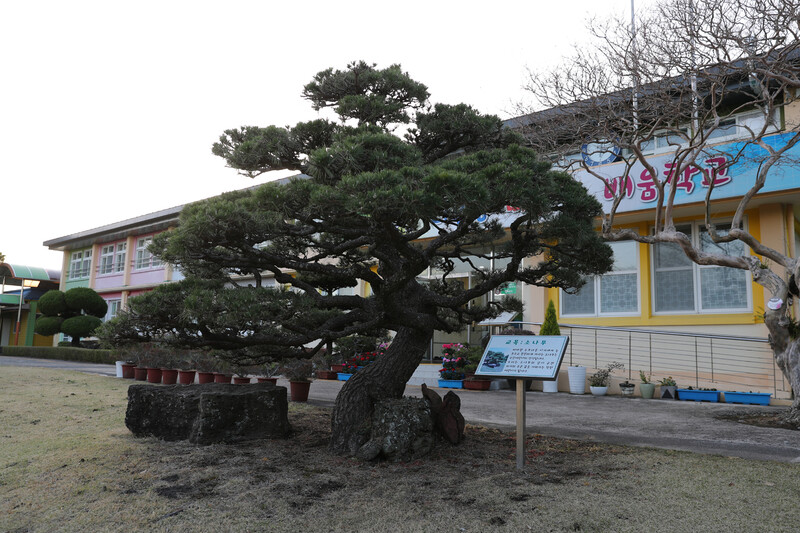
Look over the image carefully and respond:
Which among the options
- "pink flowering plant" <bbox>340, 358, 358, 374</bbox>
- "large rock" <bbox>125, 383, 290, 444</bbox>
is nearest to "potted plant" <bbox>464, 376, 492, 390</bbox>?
"pink flowering plant" <bbox>340, 358, 358, 374</bbox>

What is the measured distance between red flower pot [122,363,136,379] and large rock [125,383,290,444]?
288 inches

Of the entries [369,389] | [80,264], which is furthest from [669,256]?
[80,264]

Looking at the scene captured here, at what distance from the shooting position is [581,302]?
12.0 m

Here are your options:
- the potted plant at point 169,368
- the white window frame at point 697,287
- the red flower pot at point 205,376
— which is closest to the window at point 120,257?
the potted plant at point 169,368

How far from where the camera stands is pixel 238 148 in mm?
4785

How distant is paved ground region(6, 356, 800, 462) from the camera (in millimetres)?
5043

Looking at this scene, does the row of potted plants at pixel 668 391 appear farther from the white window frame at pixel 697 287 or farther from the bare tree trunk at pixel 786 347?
the bare tree trunk at pixel 786 347

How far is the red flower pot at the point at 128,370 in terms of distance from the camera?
481 inches

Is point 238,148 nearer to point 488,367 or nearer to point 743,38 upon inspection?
point 488,367

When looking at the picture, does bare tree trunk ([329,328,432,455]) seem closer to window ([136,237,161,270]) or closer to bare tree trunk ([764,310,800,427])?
bare tree trunk ([764,310,800,427])

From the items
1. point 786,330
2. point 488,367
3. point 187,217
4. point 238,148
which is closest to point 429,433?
point 488,367

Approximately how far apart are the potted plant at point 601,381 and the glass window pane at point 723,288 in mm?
2031

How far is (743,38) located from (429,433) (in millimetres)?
6262

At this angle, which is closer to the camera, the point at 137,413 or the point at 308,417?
the point at 137,413
